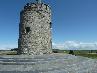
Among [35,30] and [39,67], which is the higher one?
[35,30]

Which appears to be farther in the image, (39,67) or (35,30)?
(35,30)

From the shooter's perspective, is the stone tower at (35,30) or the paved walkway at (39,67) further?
the stone tower at (35,30)

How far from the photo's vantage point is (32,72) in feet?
41.2

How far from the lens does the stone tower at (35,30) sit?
22.2 metres

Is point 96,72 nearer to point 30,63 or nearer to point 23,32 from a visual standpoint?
point 30,63

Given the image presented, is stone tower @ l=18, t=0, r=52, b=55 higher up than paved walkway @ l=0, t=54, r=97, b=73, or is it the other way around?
stone tower @ l=18, t=0, r=52, b=55

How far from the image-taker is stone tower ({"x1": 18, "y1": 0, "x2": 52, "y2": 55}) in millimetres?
22156

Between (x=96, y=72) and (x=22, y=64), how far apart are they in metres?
5.78

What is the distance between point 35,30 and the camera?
2225 centimetres

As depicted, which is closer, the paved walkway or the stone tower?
the paved walkway

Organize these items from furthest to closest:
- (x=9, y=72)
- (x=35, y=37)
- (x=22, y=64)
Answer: (x=35, y=37), (x=22, y=64), (x=9, y=72)

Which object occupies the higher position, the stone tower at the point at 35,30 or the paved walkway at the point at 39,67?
the stone tower at the point at 35,30

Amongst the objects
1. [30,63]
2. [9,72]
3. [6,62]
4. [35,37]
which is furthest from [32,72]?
[35,37]

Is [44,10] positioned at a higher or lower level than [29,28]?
higher
